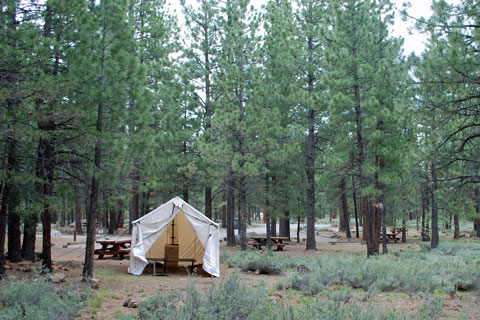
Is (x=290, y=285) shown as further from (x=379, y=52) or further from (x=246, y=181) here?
(x=379, y=52)

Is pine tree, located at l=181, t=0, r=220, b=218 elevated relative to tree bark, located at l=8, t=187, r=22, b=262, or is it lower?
elevated

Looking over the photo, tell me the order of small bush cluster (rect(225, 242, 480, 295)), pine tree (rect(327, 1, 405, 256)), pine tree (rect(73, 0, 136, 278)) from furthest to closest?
pine tree (rect(327, 1, 405, 256))
pine tree (rect(73, 0, 136, 278))
small bush cluster (rect(225, 242, 480, 295))

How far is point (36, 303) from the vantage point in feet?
20.5

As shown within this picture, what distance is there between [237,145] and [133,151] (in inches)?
276

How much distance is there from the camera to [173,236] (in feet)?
44.8

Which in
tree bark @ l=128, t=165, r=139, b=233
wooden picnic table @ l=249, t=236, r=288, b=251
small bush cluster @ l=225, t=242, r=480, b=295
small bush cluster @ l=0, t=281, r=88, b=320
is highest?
tree bark @ l=128, t=165, r=139, b=233

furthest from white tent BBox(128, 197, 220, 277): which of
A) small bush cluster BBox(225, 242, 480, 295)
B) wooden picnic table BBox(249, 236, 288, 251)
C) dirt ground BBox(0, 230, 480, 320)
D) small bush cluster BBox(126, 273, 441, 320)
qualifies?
wooden picnic table BBox(249, 236, 288, 251)

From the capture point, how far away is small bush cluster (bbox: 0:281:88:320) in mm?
5309

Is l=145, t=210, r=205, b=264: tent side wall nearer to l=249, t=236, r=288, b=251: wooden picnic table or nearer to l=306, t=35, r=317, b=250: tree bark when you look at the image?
l=249, t=236, r=288, b=251: wooden picnic table

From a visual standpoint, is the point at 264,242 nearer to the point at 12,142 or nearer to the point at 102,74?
the point at 102,74

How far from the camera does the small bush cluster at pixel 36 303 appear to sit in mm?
5309

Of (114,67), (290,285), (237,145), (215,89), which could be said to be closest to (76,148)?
(114,67)

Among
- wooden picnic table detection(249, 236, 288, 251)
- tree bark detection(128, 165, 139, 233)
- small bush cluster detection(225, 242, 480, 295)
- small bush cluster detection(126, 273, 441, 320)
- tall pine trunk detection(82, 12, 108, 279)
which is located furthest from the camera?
wooden picnic table detection(249, 236, 288, 251)

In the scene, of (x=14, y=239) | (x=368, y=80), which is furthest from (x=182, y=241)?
(x=368, y=80)
